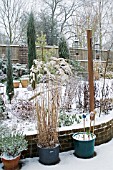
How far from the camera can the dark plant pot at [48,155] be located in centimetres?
296

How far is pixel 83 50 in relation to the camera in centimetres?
1246

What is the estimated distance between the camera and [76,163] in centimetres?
300

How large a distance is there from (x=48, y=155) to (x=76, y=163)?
1.35 feet

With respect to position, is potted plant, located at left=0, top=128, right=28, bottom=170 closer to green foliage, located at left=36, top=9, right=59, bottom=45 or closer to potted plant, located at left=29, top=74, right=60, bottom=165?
potted plant, located at left=29, top=74, right=60, bottom=165

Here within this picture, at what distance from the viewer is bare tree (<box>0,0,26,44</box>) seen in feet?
49.6

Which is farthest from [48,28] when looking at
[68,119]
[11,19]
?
[68,119]

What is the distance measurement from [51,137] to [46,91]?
0.67 m

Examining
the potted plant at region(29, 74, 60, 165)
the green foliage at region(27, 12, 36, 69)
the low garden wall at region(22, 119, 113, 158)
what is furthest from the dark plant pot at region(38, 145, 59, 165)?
the green foliage at region(27, 12, 36, 69)

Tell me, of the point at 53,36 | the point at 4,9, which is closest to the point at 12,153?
the point at 53,36

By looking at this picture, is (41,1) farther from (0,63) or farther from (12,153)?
(12,153)

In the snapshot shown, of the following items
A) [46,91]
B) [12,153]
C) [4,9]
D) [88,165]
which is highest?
[4,9]

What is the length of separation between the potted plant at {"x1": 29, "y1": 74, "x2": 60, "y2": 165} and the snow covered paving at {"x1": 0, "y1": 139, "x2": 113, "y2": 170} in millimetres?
101

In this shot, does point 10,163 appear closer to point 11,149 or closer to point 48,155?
point 11,149

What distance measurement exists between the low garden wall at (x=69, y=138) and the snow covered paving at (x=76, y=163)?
86 mm
